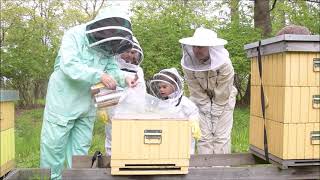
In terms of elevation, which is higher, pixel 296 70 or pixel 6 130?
pixel 296 70

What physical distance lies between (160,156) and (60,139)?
117 cm

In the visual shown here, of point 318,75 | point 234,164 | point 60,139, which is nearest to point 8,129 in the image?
point 60,139

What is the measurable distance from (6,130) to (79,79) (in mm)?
628

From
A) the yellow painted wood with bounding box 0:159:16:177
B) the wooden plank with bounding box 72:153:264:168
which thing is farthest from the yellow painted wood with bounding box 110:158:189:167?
the yellow painted wood with bounding box 0:159:16:177

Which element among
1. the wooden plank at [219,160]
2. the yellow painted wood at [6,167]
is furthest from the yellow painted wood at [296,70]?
the yellow painted wood at [6,167]

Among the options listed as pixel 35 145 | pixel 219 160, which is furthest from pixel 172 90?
pixel 35 145

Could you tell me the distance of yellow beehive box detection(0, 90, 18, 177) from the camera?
10.2 feet

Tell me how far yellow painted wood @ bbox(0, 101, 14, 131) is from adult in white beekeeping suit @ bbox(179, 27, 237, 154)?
5.07 ft

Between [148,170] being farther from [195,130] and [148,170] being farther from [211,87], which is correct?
[211,87]

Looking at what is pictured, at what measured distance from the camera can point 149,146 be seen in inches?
114

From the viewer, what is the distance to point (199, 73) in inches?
168

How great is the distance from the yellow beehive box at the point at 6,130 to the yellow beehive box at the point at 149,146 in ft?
2.69

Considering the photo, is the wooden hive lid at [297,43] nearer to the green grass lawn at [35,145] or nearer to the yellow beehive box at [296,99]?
the yellow beehive box at [296,99]

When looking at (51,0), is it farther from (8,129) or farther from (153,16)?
(8,129)
